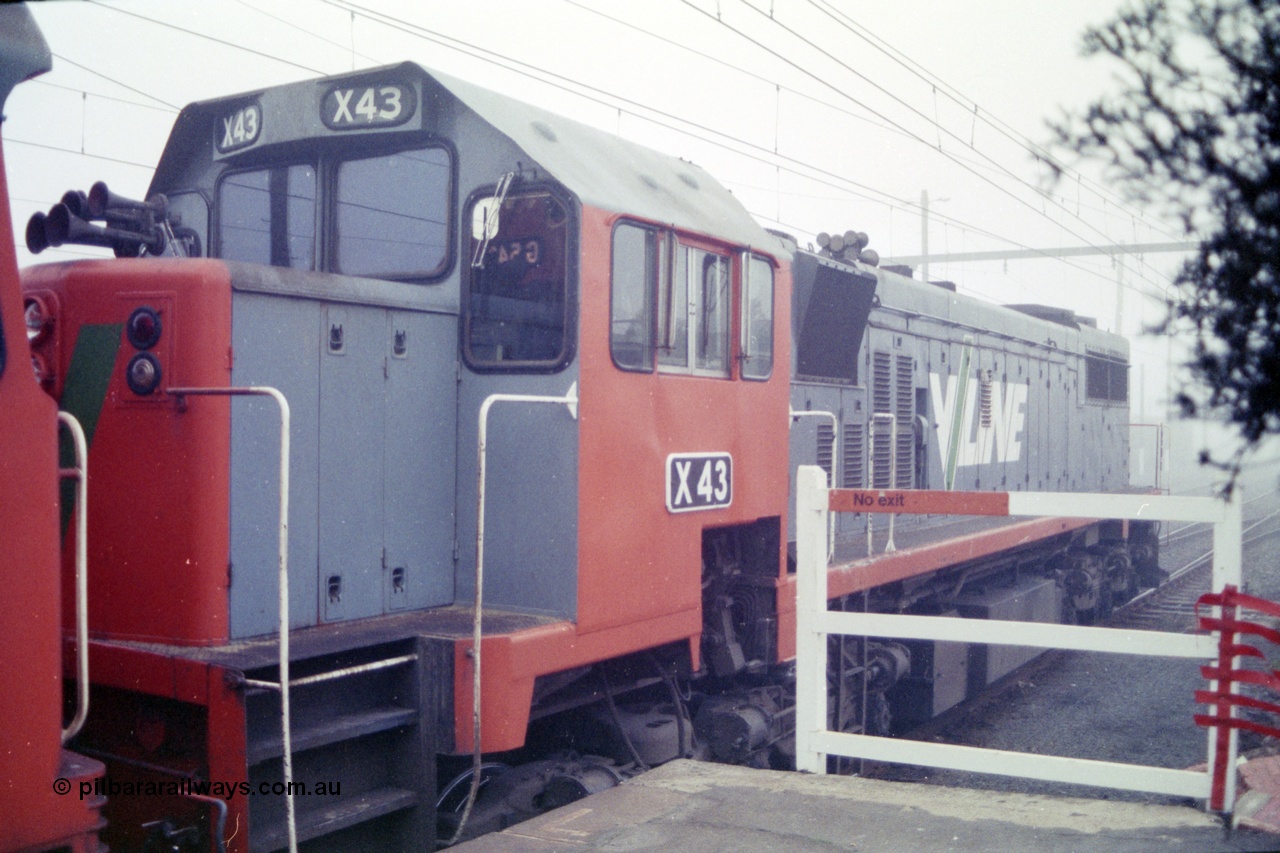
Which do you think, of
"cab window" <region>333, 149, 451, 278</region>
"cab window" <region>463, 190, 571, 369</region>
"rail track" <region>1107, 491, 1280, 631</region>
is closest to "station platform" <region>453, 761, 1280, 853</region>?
"cab window" <region>463, 190, 571, 369</region>

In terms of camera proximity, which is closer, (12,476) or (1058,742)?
(12,476)

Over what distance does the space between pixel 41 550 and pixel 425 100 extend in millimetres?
2438

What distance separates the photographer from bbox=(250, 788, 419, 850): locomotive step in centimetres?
326

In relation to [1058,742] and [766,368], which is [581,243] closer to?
[766,368]

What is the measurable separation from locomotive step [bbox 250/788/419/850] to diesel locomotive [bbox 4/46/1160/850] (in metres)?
0.01

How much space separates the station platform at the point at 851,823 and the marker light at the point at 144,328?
6.32 feet

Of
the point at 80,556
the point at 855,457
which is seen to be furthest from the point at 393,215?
the point at 855,457

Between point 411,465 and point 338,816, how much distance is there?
1321 millimetres

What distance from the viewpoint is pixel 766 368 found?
5.29m

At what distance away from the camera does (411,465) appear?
418 cm

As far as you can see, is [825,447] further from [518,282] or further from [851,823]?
[851,823]

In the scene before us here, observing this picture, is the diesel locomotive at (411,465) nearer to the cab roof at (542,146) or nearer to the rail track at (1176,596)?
the cab roof at (542,146)

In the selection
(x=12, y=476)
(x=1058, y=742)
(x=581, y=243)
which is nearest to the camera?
(x=12, y=476)

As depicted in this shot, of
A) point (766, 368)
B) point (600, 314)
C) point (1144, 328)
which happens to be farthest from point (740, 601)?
point (1144, 328)
